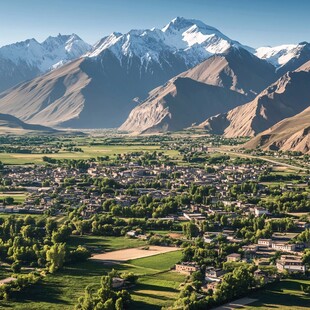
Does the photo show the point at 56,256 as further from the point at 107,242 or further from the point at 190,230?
the point at 190,230

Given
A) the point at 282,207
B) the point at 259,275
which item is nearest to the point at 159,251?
the point at 259,275

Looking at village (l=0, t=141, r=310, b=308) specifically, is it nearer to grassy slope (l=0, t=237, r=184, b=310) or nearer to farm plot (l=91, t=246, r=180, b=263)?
farm plot (l=91, t=246, r=180, b=263)

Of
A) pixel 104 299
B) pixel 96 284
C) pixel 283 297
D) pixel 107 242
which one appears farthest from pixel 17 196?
pixel 283 297

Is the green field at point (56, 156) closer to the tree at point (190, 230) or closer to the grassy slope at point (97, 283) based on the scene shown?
the tree at point (190, 230)

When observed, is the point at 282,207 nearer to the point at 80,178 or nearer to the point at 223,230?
the point at 223,230

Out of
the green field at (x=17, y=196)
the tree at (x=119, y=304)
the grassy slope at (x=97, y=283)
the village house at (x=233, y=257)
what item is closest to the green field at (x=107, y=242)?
the grassy slope at (x=97, y=283)

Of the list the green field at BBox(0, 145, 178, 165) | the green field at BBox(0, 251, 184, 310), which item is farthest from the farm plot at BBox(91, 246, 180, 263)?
the green field at BBox(0, 145, 178, 165)
